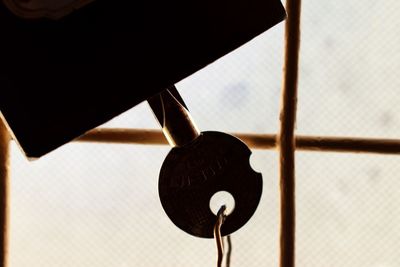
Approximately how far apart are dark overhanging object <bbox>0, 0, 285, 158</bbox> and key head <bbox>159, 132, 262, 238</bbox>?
16 centimetres

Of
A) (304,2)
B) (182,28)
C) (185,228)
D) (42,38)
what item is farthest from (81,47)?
(304,2)

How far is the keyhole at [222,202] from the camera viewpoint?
0.89m

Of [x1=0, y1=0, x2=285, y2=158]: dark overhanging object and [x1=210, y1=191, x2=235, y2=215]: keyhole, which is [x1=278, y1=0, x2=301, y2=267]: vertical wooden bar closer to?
[x1=210, y1=191, x2=235, y2=215]: keyhole

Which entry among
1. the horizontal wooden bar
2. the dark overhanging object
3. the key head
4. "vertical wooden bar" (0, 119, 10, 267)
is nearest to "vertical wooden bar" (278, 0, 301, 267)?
the horizontal wooden bar

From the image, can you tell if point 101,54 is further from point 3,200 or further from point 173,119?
point 3,200

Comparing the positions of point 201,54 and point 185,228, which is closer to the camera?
point 201,54

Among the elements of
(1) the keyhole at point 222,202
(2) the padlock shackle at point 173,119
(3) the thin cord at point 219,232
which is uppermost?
(2) the padlock shackle at point 173,119

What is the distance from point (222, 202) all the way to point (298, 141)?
811 millimetres

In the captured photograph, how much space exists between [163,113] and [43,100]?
22 centimetres

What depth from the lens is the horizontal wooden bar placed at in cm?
160

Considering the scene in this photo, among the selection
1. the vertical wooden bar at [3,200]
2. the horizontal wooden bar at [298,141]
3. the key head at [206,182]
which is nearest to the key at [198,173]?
the key head at [206,182]

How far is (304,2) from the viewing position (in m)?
1.86

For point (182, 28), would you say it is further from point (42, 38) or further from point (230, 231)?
point (230, 231)

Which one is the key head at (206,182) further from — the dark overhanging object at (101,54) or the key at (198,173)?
the dark overhanging object at (101,54)
